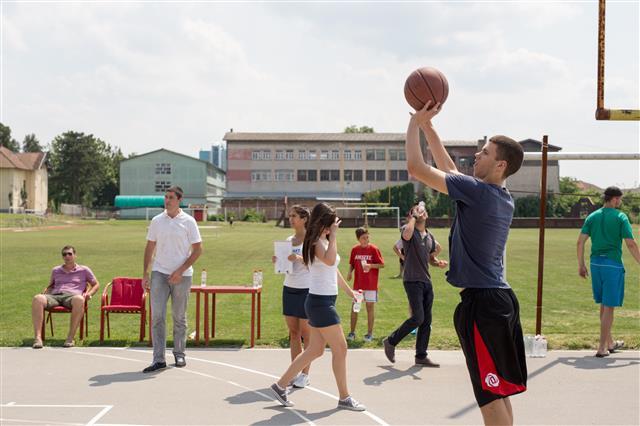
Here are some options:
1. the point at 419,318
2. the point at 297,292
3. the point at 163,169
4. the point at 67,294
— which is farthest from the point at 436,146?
the point at 163,169

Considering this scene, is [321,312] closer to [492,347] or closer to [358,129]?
[492,347]

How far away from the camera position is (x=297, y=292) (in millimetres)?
7445

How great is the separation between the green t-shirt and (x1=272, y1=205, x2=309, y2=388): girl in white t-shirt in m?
4.00

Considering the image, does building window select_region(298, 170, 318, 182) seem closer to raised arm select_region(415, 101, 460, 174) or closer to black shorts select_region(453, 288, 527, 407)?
raised arm select_region(415, 101, 460, 174)

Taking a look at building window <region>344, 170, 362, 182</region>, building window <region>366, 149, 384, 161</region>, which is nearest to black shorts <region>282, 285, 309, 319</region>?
building window <region>344, 170, 362, 182</region>

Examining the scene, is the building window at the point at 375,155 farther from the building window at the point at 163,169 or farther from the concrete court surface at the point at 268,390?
the concrete court surface at the point at 268,390

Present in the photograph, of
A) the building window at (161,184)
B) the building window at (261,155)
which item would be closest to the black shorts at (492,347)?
the building window at (261,155)

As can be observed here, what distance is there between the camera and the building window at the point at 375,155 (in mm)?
100625

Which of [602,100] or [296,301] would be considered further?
[602,100]

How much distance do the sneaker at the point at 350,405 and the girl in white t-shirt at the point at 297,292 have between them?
91 cm

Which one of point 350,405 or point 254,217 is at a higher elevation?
point 254,217

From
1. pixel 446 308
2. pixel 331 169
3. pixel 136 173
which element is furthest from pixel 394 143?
pixel 446 308

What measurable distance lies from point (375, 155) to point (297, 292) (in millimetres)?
94217

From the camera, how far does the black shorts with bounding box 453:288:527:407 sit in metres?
4.07
